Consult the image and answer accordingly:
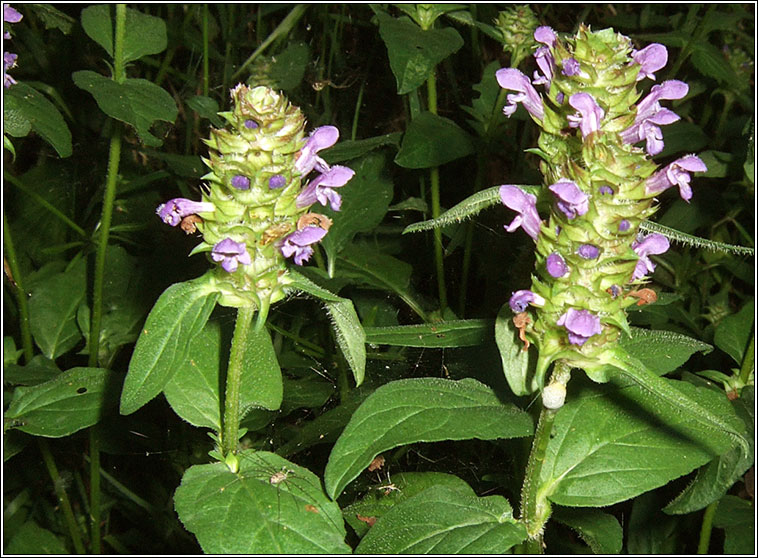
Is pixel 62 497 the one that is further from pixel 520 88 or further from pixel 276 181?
pixel 520 88

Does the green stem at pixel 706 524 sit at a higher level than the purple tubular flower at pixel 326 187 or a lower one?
lower

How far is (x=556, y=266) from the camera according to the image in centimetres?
128

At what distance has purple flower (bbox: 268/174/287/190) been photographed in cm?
143

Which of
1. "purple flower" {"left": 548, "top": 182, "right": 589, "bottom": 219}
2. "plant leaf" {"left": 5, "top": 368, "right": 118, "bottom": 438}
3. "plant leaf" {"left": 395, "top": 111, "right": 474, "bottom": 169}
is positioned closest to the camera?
"purple flower" {"left": 548, "top": 182, "right": 589, "bottom": 219}

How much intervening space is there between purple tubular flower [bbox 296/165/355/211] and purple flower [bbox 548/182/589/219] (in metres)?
0.43

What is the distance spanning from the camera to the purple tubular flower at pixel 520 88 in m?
1.58

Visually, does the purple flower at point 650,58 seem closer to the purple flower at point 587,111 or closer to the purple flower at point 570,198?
the purple flower at point 587,111

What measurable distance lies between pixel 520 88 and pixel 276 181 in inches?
23.2

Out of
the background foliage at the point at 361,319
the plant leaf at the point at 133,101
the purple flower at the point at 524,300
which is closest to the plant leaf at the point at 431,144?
the background foliage at the point at 361,319

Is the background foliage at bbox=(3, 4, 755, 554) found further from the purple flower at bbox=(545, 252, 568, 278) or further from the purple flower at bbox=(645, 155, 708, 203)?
the purple flower at bbox=(645, 155, 708, 203)

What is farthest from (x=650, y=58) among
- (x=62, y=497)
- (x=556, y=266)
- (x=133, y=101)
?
(x=62, y=497)

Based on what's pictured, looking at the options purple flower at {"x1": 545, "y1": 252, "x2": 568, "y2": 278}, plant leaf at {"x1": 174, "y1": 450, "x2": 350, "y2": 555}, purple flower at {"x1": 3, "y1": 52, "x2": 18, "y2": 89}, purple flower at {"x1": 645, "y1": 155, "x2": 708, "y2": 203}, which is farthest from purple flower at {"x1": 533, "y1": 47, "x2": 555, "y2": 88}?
purple flower at {"x1": 3, "y1": 52, "x2": 18, "y2": 89}

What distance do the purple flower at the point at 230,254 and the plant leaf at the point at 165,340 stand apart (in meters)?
0.10

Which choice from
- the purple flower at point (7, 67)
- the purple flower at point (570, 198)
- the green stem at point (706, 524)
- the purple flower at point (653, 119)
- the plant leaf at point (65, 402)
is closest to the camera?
the purple flower at point (570, 198)
